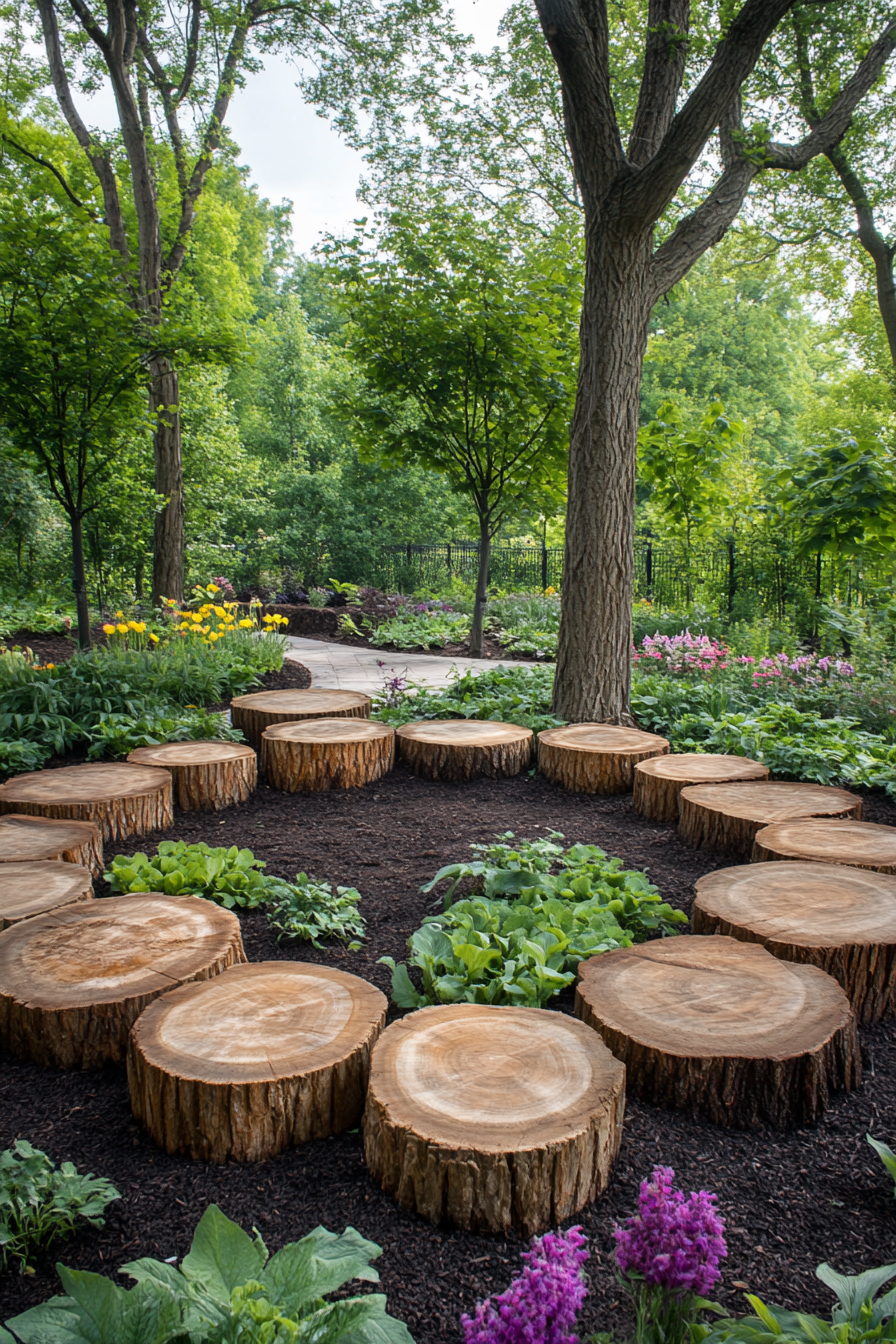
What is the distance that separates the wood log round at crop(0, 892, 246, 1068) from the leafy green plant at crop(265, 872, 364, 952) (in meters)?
0.34

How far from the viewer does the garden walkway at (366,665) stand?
25.9 feet

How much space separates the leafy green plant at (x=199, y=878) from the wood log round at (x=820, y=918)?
148cm

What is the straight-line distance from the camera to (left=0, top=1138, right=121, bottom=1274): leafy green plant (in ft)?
4.71

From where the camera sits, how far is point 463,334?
852 cm

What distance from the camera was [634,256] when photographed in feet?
17.2

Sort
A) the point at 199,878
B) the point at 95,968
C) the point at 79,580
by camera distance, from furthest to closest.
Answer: the point at 79,580
the point at 199,878
the point at 95,968

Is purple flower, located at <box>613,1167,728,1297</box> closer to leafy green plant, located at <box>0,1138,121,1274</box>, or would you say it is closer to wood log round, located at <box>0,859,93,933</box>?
leafy green plant, located at <box>0,1138,121,1274</box>

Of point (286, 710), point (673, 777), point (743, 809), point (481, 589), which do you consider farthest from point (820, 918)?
point (481, 589)

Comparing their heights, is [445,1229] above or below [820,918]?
below

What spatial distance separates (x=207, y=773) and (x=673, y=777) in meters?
2.28

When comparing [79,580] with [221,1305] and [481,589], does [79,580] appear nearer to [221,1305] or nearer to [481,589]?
[481,589]

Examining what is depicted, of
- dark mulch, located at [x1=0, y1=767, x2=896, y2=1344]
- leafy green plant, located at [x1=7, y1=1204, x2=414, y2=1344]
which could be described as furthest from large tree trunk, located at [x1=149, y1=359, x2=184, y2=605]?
leafy green plant, located at [x1=7, y1=1204, x2=414, y2=1344]

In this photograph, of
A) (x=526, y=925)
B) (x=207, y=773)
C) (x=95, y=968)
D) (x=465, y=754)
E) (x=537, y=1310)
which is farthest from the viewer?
(x=465, y=754)

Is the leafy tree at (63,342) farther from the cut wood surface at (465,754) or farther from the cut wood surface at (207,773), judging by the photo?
the cut wood surface at (465,754)
